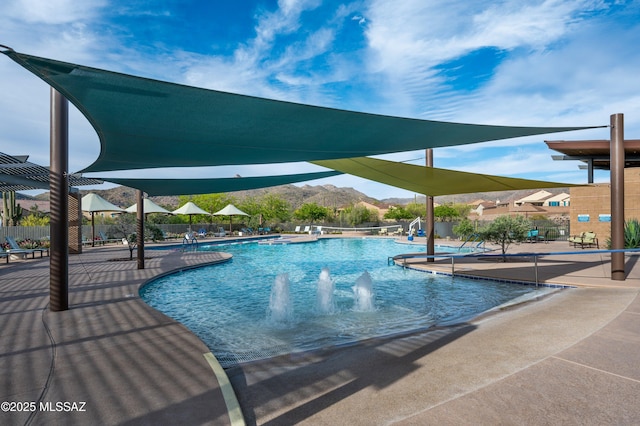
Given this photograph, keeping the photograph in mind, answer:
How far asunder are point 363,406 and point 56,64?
2.88 metres

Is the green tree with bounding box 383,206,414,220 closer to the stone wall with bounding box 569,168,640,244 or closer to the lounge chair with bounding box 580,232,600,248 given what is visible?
the stone wall with bounding box 569,168,640,244

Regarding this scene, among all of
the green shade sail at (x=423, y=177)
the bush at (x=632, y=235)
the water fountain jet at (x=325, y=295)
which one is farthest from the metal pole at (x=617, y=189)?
the bush at (x=632, y=235)

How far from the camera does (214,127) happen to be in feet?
11.8

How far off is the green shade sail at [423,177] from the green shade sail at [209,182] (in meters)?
0.68

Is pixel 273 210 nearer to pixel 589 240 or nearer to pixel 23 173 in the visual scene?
pixel 23 173

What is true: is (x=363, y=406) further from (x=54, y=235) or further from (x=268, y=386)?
(x=54, y=235)

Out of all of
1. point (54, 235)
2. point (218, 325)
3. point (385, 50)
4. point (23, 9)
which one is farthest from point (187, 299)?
point (385, 50)

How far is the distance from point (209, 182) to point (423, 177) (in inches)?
169

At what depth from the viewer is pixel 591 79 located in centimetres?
1043

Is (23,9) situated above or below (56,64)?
above

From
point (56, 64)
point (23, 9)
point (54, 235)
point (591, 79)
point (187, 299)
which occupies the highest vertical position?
point (591, 79)

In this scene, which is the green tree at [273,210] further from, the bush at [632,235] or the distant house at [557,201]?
the distant house at [557,201]

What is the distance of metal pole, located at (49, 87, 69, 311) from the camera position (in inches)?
200

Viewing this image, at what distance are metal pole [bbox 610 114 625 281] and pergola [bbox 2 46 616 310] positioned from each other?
2.90 metres
